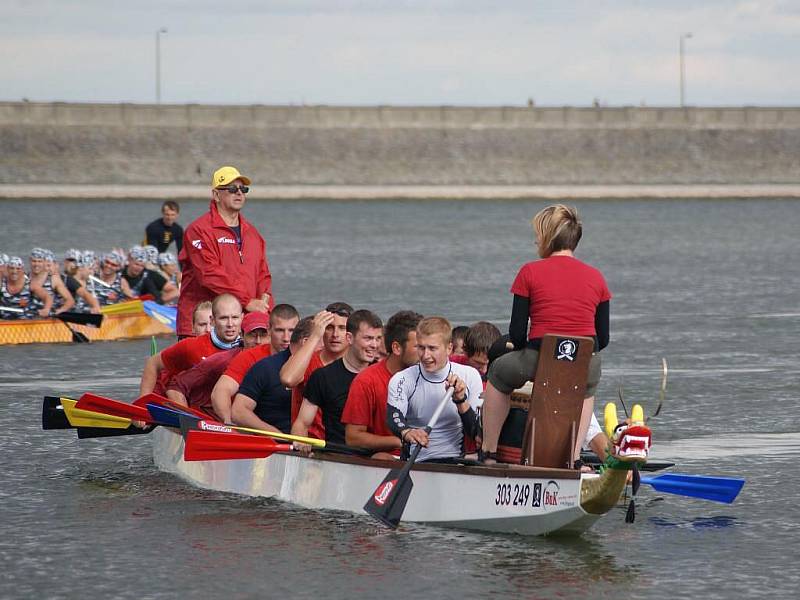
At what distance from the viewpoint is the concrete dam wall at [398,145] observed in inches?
3297

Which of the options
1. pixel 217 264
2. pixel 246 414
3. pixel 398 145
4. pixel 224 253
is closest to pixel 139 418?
pixel 246 414

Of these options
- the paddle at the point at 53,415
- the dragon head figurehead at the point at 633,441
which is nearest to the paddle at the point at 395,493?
the dragon head figurehead at the point at 633,441

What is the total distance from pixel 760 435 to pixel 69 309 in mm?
10350

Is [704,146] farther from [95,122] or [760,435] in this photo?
[760,435]

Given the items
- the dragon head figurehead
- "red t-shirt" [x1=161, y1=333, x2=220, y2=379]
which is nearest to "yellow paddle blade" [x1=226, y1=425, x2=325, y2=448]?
"red t-shirt" [x1=161, y1=333, x2=220, y2=379]

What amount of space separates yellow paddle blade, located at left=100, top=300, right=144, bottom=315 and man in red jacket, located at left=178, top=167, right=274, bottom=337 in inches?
343

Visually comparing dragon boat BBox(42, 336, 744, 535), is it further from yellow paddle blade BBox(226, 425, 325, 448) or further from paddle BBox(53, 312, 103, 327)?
paddle BBox(53, 312, 103, 327)

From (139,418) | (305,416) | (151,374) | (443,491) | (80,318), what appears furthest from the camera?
(80,318)

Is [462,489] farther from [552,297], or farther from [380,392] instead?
[552,297]

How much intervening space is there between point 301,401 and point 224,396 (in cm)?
70

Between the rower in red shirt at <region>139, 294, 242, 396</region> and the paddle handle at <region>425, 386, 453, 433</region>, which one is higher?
the rower in red shirt at <region>139, 294, 242, 396</region>

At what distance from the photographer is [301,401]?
1105cm

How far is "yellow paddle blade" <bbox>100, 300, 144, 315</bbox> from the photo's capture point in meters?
21.5

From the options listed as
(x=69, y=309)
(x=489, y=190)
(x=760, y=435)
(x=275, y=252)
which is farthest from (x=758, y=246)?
(x=489, y=190)
